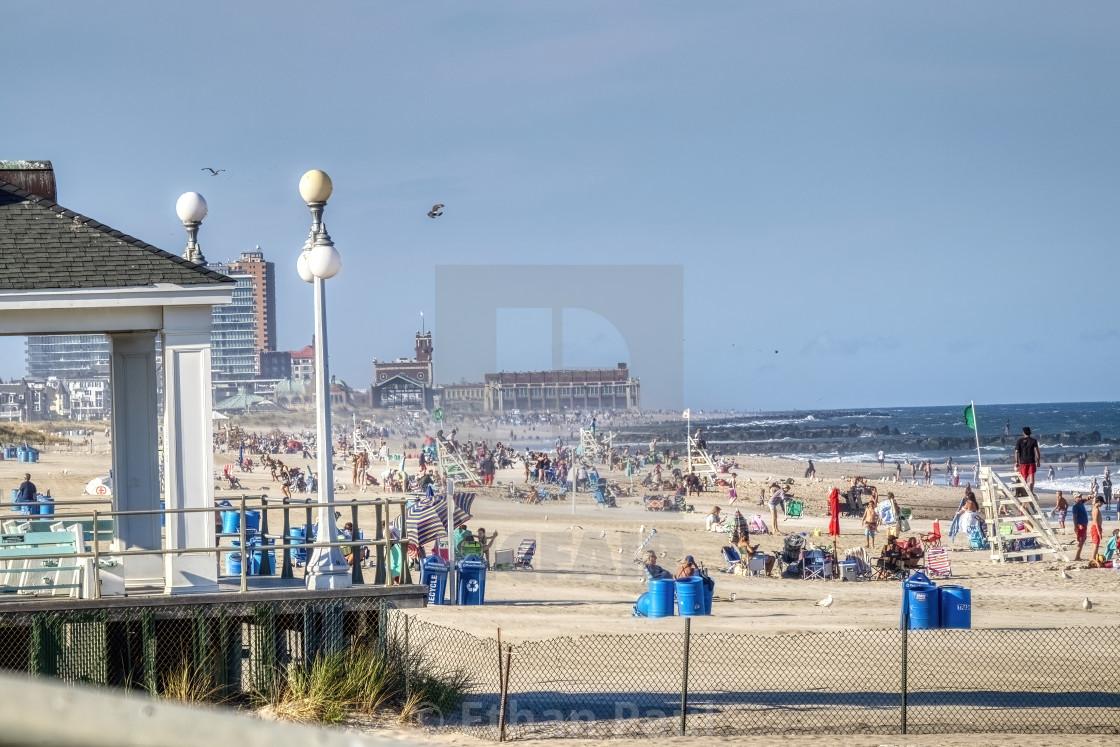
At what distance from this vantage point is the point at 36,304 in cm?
971

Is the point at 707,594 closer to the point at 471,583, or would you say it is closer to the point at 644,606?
the point at 644,606

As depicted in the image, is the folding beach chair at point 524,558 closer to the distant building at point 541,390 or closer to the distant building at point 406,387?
the distant building at point 541,390

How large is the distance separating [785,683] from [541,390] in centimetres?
9913

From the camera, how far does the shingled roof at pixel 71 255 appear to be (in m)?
9.89

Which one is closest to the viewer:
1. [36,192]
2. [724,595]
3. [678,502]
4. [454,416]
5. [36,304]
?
[36,304]

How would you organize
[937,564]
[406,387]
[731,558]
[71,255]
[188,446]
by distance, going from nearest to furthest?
[188,446] < [71,255] < [937,564] < [731,558] < [406,387]

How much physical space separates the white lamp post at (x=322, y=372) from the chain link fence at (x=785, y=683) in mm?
1737

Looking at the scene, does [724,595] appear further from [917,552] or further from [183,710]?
[183,710]

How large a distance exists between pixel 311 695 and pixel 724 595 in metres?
12.1

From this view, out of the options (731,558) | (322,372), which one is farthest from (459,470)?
(322,372)

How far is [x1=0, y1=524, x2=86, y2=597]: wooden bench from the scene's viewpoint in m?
9.69

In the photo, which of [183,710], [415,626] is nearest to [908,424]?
[415,626]

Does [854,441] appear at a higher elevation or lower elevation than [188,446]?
lower

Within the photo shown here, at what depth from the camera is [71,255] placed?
33.6ft
